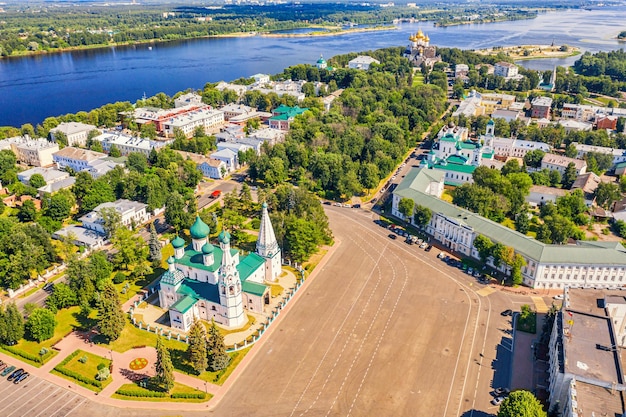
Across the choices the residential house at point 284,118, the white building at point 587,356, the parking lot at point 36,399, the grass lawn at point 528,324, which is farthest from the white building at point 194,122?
the white building at point 587,356

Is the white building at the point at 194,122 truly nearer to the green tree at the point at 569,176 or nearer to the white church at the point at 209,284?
the white church at the point at 209,284

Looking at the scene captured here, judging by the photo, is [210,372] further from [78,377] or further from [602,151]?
[602,151]

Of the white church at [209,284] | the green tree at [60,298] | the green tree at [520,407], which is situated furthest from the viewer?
the green tree at [60,298]

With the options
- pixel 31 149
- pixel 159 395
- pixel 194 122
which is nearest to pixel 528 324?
pixel 159 395

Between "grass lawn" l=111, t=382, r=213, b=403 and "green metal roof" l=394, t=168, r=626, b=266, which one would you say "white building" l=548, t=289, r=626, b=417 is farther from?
"grass lawn" l=111, t=382, r=213, b=403

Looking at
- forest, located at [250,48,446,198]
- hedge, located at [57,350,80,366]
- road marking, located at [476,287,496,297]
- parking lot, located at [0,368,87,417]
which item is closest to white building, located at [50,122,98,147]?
forest, located at [250,48,446,198]

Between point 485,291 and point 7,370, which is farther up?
point 7,370
